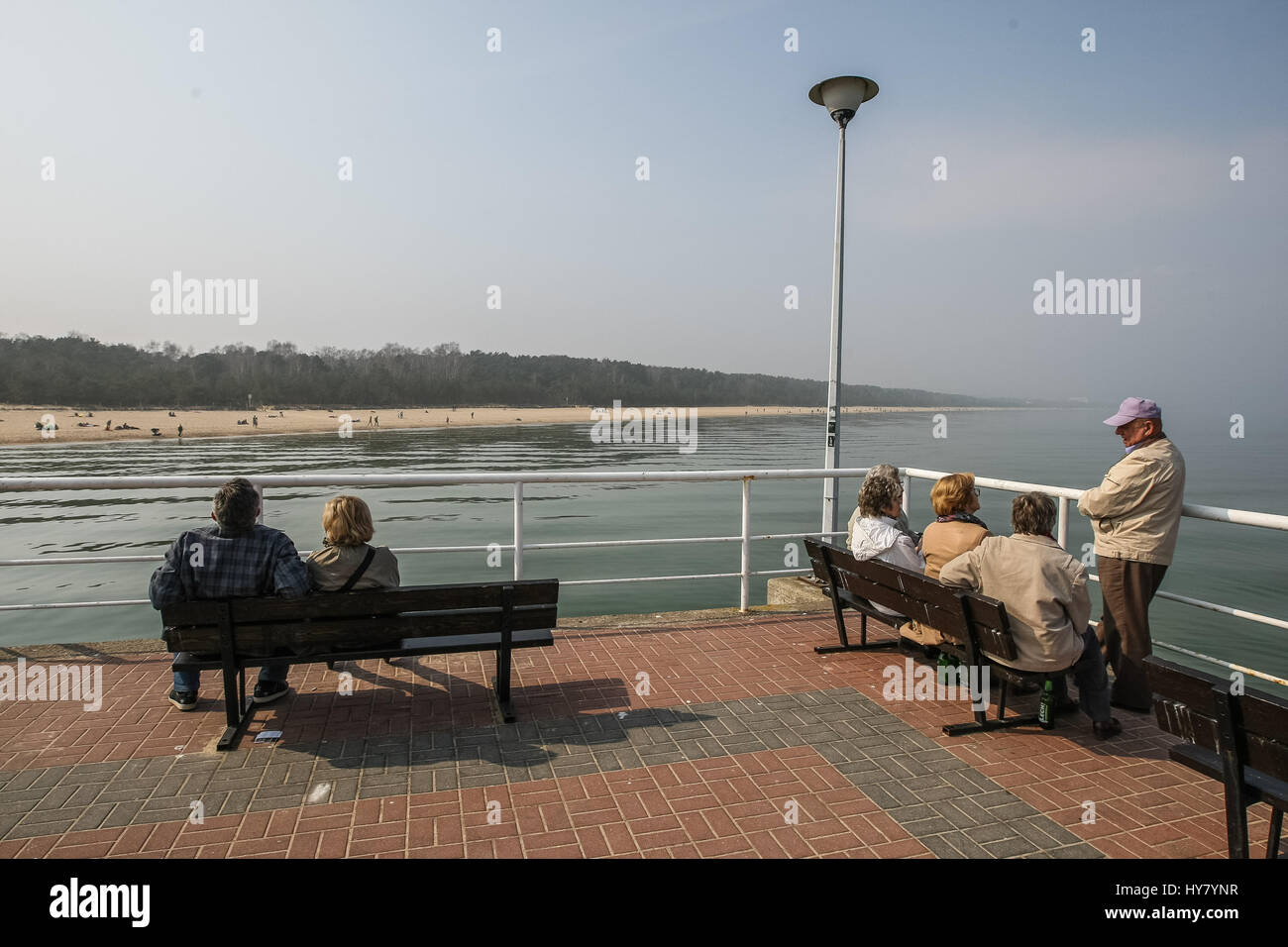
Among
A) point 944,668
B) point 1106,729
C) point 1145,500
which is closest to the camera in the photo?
point 1106,729

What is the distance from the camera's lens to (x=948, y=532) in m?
4.46

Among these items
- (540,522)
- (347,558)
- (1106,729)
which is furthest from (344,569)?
(540,522)

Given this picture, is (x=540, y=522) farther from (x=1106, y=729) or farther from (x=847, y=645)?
(x=1106, y=729)

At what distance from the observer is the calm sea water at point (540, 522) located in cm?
1981

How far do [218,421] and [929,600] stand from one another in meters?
102

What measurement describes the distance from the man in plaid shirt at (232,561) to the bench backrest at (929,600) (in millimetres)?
3264

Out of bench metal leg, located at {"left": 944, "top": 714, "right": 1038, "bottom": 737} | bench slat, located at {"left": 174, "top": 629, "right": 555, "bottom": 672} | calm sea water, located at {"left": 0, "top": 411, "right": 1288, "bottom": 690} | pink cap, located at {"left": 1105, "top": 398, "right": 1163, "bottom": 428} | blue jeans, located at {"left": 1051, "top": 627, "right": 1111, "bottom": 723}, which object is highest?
pink cap, located at {"left": 1105, "top": 398, "right": 1163, "bottom": 428}

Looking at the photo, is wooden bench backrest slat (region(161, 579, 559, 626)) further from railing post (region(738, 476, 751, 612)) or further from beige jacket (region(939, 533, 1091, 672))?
railing post (region(738, 476, 751, 612))

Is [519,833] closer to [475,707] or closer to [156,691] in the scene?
[475,707]

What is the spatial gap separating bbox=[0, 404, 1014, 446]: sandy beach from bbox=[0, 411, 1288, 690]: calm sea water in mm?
7559

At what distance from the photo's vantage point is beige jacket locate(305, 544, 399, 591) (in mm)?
4203

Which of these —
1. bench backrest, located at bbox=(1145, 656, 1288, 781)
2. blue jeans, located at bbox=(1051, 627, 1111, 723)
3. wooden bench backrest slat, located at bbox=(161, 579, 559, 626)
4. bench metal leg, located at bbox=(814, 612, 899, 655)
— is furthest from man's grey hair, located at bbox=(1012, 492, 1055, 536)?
wooden bench backrest slat, located at bbox=(161, 579, 559, 626)
